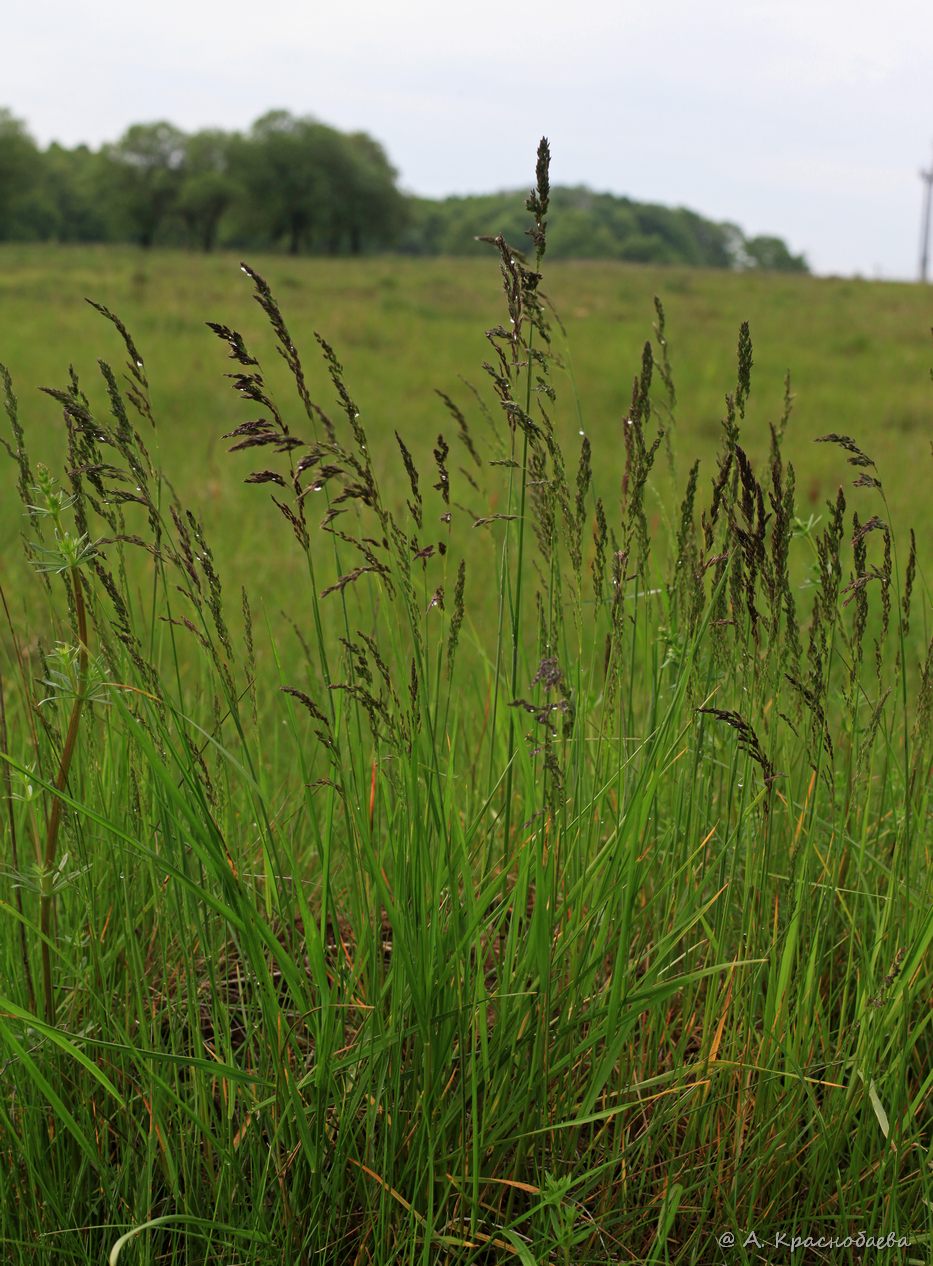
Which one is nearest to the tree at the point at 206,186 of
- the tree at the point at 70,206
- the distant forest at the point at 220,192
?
the distant forest at the point at 220,192

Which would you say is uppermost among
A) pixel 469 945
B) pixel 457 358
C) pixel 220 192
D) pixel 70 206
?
pixel 70 206

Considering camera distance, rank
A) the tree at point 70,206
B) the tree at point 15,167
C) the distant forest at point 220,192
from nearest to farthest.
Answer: the tree at point 15,167 < the distant forest at point 220,192 < the tree at point 70,206

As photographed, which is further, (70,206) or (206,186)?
(70,206)

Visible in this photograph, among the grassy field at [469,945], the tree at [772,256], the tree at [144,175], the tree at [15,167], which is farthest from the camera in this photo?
the tree at [772,256]

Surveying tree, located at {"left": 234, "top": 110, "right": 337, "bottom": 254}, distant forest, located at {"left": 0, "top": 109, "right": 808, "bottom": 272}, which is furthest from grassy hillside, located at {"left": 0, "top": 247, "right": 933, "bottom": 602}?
tree, located at {"left": 234, "top": 110, "right": 337, "bottom": 254}

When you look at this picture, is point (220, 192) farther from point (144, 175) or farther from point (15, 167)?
point (15, 167)

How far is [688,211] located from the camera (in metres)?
129

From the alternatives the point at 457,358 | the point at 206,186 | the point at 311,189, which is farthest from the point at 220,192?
the point at 457,358

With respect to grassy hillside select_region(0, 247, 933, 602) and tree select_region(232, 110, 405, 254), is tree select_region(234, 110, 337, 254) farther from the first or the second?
grassy hillside select_region(0, 247, 933, 602)

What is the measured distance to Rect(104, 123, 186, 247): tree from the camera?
68.4m

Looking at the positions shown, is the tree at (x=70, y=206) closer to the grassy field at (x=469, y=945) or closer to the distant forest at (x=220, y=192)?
the distant forest at (x=220, y=192)

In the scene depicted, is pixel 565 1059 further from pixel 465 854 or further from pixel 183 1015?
pixel 183 1015

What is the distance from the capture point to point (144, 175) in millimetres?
68875

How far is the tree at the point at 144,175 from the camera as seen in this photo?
68375 mm
